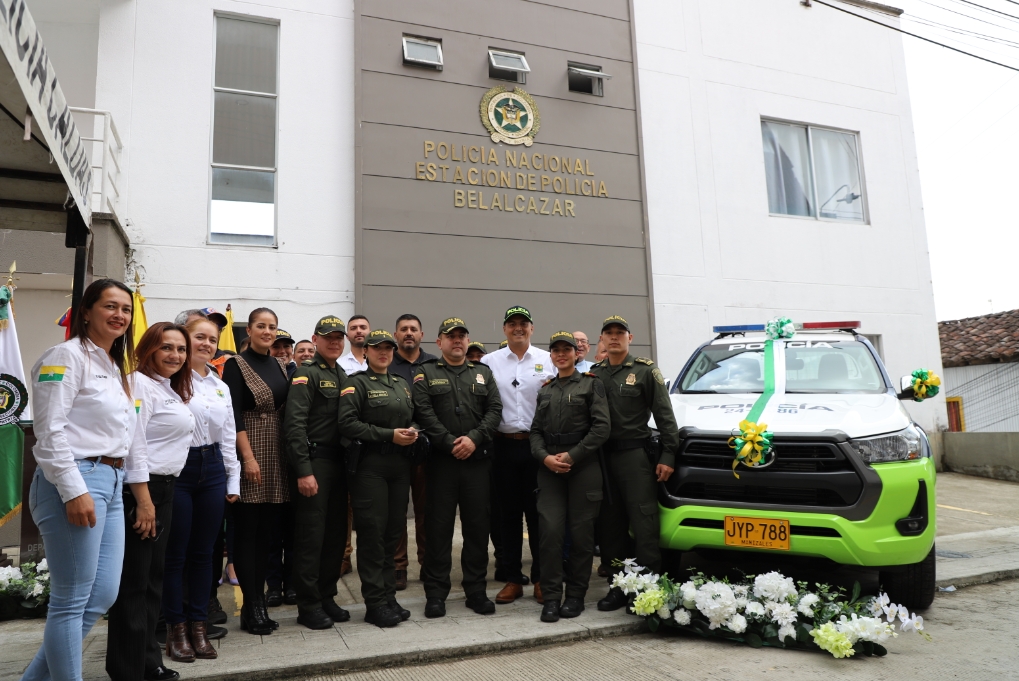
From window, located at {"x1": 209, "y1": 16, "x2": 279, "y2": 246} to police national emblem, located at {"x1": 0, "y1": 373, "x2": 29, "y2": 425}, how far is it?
3.44 metres

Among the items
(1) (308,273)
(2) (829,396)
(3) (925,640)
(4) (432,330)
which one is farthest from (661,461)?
(1) (308,273)

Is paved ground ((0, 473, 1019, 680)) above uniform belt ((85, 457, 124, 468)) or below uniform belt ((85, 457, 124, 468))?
below

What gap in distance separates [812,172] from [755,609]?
9.55m

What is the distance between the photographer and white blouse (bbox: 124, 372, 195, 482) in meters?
3.42

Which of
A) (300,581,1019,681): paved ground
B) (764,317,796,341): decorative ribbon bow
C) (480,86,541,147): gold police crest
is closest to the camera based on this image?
(300,581,1019,681): paved ground

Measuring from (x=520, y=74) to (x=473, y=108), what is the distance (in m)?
0.88

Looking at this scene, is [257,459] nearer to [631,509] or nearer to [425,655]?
[425,655]

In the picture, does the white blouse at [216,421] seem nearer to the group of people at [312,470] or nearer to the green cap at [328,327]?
the group of people at [312,470]

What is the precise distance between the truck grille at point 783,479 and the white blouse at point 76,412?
3.34 meters

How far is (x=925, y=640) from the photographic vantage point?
4.14m

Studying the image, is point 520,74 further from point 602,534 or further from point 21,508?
point 21,508

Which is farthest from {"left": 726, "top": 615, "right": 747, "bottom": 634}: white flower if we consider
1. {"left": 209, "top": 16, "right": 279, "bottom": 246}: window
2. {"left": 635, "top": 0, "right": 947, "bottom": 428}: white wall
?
{"left": 209, "top": 16, "right": 279, "bottom": 246}: window

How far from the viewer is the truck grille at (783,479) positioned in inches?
168

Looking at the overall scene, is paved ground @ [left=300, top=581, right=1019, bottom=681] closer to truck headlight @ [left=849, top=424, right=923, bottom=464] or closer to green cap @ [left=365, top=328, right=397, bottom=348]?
truck headlight @ [left=849, top=424, right=923, bottom=464]
